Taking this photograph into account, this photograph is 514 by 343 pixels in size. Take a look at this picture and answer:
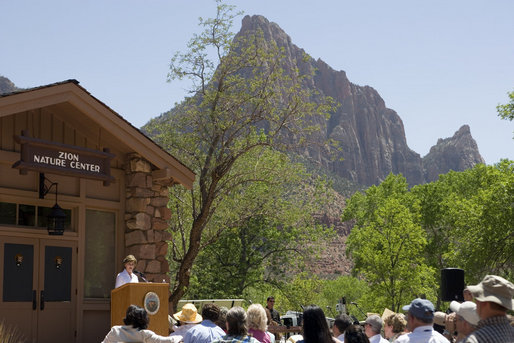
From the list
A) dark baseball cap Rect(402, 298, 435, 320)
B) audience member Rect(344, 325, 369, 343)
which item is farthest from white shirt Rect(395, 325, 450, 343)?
audience member Rect(344, 325, 369, 343)

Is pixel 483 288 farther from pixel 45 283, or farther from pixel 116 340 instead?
pixel 45 283

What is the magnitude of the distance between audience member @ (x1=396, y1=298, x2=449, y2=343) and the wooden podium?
4.45 metres

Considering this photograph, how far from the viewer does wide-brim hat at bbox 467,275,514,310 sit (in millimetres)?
4023

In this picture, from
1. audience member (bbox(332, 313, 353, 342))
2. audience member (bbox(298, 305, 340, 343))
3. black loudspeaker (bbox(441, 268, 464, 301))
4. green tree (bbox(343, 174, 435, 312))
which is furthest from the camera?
green tree (bbox(343, 174, 435, 312))

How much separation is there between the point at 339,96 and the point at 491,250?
549 ft

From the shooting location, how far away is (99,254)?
11.6m

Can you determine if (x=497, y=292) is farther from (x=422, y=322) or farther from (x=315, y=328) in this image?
(x=422, y=322)

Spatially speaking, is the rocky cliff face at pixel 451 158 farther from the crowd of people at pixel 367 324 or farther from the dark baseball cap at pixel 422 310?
the dark baseball cap at pixel 422 310

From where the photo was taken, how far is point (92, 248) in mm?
11539

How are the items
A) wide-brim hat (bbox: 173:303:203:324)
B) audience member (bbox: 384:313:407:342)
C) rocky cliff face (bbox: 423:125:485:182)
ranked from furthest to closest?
rocky cliff face (bbox: 423:125:485:182), wide-brim hat (bbox: 173:303:203:324), audience member (bbox: 384:313:407:342)

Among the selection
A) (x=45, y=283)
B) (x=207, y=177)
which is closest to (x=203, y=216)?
(x=207, y=177)

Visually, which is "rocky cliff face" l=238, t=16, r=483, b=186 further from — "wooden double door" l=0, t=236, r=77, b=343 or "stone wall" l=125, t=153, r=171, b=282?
"wooden double door" l=0, t=236, r=77, b=343

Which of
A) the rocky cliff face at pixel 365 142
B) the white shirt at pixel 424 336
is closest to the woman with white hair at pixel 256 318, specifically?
the white shirt at pixel 424 336

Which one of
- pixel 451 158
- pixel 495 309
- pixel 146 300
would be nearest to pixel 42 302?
pixel 146 300
